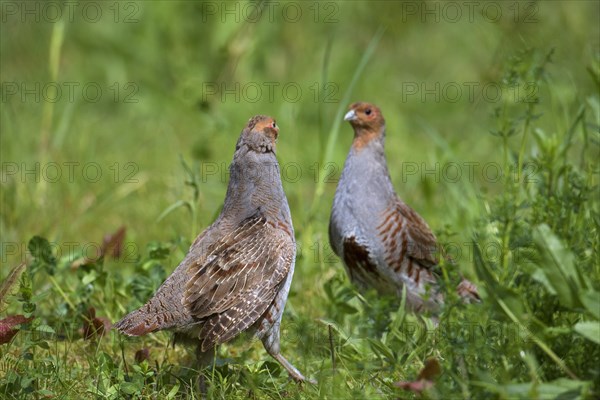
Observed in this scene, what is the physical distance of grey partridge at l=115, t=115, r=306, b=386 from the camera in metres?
4.13

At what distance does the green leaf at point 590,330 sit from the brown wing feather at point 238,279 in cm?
151

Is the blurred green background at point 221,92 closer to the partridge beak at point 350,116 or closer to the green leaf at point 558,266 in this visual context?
the partridge beak at point 350,116

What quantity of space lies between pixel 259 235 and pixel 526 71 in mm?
1524

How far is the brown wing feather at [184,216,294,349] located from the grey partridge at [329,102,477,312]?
861mm

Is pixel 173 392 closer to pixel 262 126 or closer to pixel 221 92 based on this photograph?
pixel 262 126

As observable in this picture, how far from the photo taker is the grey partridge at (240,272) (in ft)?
13.6

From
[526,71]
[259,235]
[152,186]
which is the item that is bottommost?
[152,186]

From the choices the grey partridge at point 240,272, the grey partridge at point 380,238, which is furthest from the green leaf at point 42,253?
the grey partridge at point 380,238

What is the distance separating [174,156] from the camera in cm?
783

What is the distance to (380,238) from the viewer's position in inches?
206

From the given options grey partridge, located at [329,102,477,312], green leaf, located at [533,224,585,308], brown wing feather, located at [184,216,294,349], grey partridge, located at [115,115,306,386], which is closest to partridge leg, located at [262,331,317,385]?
grey partridge, located at [115,115,306,386]

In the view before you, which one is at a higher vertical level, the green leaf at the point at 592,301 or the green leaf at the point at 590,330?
the green leaf at the point at 592,301

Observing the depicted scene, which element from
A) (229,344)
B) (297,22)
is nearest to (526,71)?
(229,344)

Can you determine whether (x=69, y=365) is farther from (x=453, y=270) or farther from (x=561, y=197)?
(x=561, y=197)
